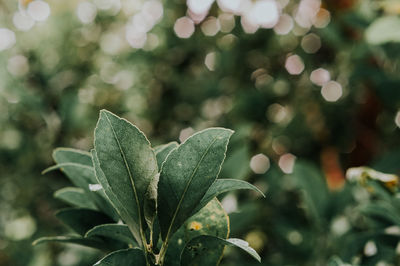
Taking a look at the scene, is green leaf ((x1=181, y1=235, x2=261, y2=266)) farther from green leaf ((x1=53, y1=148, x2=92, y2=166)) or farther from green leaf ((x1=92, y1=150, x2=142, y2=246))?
green leaf ((x1=53, y1=148, x2=92, y2=166))

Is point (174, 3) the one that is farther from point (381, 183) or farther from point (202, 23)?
point (381, 183)

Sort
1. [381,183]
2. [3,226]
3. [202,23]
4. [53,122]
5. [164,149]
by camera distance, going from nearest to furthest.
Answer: [164,149] → [381,183] → [53,122] → [3,226] → [202,23]

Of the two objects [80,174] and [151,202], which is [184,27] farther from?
[151,202]

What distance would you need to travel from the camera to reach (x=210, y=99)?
1.90 meters

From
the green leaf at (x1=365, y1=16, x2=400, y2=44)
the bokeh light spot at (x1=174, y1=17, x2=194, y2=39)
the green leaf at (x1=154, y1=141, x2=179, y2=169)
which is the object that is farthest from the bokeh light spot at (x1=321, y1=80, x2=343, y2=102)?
the green leaf at (x1=154, y1=141, x2=179, y2=169)

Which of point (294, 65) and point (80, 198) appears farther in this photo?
point (294, 65)

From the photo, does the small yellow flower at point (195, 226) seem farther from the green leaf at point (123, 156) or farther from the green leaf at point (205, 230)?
the green leaf at point (123, 156)

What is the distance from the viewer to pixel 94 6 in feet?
6.65

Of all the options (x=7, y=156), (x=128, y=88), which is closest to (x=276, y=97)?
(x=128, y=88)

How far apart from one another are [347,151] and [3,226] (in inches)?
57.4

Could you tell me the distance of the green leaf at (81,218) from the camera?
0.64 meters

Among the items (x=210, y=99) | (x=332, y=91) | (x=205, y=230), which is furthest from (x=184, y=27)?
(x=205, y=230)

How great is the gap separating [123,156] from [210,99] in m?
1.41

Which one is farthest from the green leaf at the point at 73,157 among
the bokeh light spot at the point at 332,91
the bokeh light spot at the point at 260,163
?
the bokeh light spot at the point at 332,91
